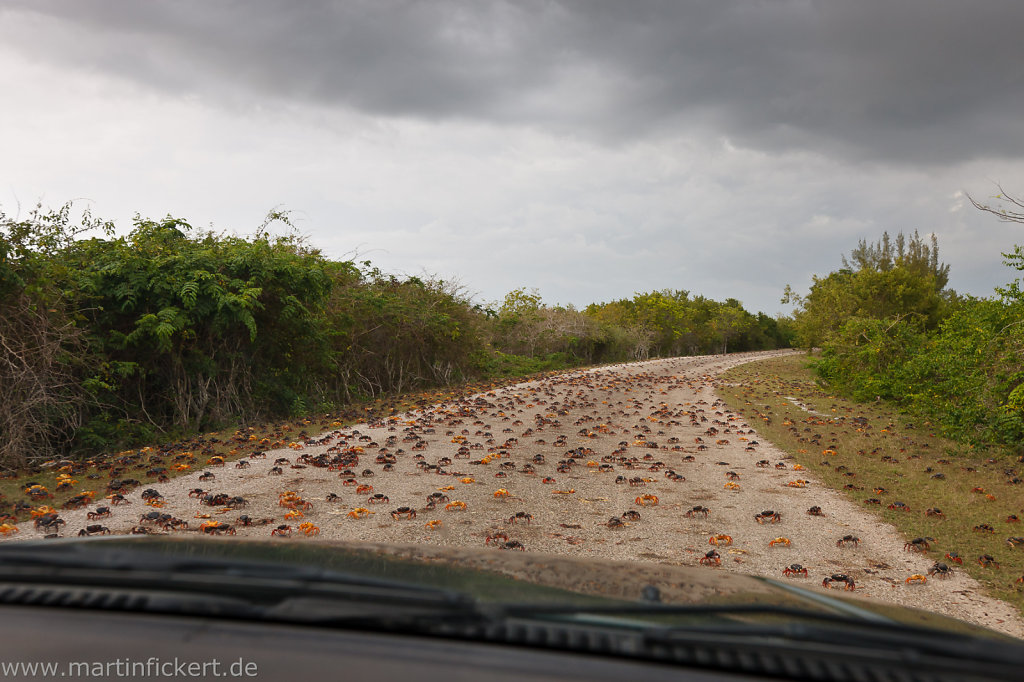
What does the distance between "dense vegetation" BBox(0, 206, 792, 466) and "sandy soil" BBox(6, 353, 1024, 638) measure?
358 centimetres

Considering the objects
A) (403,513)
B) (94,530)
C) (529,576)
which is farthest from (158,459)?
(529,576)

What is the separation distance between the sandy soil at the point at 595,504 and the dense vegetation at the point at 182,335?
3.58 metres

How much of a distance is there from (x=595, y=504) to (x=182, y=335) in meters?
9.84

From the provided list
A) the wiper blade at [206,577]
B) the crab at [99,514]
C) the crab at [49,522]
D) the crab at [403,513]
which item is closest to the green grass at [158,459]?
the crab at [49,522]

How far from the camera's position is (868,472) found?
9.25m

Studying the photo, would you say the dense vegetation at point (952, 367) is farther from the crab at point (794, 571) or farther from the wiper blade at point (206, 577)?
the wiper blade at point (206, 577)

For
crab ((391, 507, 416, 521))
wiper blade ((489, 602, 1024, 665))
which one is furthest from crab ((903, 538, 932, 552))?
wiper blade ((489, 602, 1024, 665))

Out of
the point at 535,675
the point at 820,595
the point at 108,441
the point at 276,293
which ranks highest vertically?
the point at 276,293

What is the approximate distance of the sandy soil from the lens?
5117 mm

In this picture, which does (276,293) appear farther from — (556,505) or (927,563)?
(927,563)

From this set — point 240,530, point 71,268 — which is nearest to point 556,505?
point 240,530

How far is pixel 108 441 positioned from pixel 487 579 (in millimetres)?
12016

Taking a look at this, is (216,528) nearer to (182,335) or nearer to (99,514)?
(99,514)

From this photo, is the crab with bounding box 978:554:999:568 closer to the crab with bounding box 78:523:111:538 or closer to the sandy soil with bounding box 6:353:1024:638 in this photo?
the sandy soil with bounding box 6:353:1024:638
